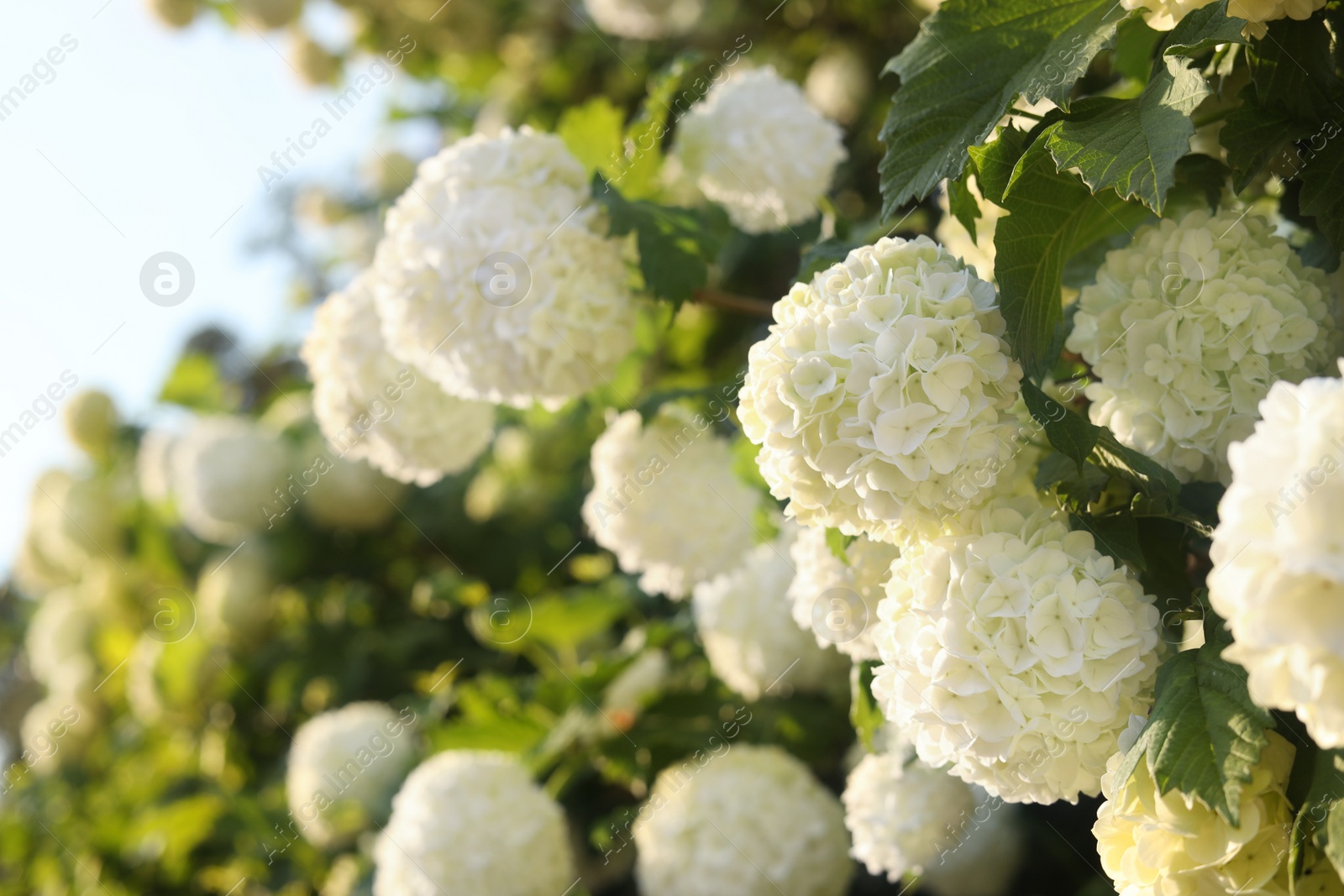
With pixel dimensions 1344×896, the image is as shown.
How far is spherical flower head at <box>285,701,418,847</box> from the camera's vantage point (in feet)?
5.63

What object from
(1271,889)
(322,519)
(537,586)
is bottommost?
(537,586)

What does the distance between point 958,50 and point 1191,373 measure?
0.30 meters

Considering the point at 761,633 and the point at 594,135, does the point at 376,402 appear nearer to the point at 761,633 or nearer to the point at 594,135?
the point at 594,135

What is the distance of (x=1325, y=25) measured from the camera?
0.69 meters

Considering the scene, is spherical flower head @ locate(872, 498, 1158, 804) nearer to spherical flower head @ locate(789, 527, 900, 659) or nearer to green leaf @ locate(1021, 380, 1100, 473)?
green leaf @ locate(1021, 380, 1100, 473)

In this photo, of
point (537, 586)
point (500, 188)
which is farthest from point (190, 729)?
point (500, 188)

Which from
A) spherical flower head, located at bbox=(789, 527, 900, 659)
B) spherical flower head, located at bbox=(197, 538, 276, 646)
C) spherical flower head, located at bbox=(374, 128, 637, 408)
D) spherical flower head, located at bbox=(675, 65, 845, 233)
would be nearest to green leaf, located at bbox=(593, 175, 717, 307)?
spherical flower head, located at bbox=(374, 128, 637, 408)

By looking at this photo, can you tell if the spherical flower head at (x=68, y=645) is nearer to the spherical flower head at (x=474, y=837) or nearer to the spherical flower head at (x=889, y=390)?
the spherical flower head at (x=474, y=837)

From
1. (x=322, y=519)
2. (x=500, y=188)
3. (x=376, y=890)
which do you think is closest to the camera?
(x=500, y=188)

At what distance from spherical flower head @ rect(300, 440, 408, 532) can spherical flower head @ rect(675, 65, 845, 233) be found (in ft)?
4.05

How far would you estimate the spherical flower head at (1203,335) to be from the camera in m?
0.70

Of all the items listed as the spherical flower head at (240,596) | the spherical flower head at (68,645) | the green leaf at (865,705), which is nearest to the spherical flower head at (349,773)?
the spherical flower head at (240,596)

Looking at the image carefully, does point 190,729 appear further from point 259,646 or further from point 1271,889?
point 1271,889

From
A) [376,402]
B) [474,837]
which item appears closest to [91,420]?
[376,402]
